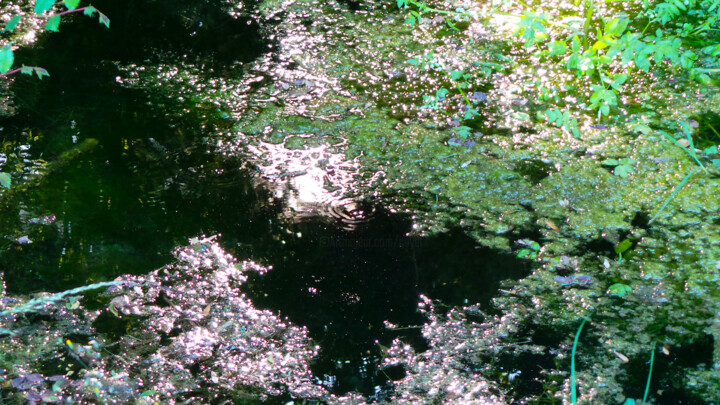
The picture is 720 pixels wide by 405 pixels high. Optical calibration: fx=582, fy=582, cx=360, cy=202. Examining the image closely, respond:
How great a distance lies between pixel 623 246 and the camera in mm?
2525

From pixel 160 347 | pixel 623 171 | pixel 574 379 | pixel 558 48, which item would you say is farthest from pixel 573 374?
pixel 558 48

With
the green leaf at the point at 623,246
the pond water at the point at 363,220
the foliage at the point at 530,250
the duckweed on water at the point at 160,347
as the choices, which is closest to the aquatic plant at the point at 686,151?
the pond water at the point at 363,220

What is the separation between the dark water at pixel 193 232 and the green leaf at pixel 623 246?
44 cm

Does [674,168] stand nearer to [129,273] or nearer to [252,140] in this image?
[252,140]

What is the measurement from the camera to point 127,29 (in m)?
4.23

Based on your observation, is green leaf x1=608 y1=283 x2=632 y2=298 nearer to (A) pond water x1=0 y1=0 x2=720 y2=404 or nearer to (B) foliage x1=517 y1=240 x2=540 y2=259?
(A) pond water x1=0 y1=0 x2=720 y2=404

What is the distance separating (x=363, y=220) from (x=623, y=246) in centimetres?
115

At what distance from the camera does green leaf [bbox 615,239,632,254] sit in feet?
8.23

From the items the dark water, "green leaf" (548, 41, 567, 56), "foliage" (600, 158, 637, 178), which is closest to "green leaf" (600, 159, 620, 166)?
"foliage" (600, 158, 637, 178)

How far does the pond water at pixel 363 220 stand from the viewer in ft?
7.03

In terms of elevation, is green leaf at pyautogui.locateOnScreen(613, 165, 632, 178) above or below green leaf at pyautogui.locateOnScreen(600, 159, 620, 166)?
below

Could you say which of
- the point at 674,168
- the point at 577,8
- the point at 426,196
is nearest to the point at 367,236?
the point at 426,196

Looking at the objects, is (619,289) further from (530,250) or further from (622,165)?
(622,165)

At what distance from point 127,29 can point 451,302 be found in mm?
3244
